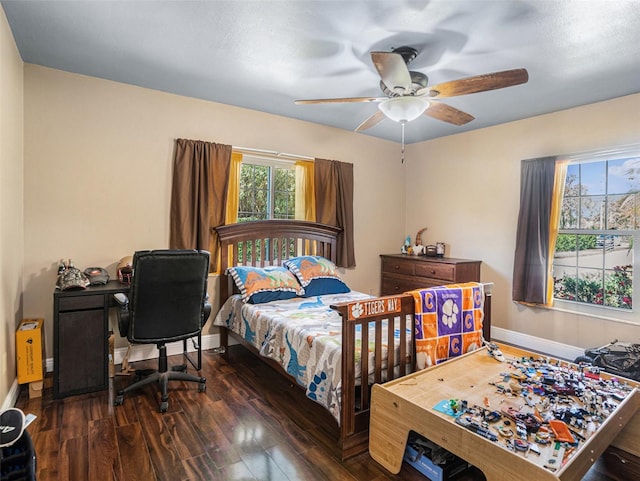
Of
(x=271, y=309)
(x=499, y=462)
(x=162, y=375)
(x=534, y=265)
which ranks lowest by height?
(x=162, y=375)

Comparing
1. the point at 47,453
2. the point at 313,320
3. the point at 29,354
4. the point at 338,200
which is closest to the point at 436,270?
the point at 338,200

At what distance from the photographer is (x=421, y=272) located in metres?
4.45

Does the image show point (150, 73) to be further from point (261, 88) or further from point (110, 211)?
point (110, 211)

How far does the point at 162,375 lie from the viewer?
2.61m

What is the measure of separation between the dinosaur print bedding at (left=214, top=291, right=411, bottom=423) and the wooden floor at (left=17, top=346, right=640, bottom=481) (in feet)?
0.87

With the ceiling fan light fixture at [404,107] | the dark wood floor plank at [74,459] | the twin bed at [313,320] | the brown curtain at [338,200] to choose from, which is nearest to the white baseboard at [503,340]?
the twin bed at [313,320]

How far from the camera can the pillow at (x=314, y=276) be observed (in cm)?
371

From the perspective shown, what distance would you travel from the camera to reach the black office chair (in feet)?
7.95

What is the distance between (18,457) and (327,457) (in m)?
1.41

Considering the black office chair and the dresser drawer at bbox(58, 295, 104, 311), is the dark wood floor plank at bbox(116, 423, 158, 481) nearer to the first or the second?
the black office chair

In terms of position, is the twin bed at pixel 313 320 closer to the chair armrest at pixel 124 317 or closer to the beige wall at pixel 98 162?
the beige wall at pixel 98 162

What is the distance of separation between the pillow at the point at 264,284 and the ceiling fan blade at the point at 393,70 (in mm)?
2039

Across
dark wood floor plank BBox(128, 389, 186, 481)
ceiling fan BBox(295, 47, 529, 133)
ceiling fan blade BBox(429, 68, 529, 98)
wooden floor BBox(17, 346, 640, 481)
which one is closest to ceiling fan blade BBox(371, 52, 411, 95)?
ceiling fan BBox(295, 47, 529, 133)

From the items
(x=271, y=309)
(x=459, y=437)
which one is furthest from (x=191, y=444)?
(x=459, y=437)
